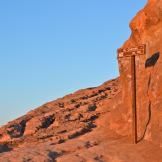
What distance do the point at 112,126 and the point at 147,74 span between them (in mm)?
2482

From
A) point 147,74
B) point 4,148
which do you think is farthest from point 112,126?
point 4,148

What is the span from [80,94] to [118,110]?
8002 millimetres

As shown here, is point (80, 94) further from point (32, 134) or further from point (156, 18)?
point (156, 18)

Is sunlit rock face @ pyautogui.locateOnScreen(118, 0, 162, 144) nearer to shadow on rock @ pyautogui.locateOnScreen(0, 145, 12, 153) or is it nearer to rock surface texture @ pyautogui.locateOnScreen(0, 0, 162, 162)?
rock surface texture @ pyautogui.locateOnScreen(0, 0, 162, 162)

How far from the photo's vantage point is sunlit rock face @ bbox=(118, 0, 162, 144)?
573 inches

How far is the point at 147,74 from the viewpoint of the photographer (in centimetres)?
1588

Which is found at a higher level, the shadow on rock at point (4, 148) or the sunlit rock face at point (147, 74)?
the sunlit rock face at point (147, 74)

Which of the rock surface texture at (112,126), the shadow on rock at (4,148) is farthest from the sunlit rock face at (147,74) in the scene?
the shadow on rock at (4,148)

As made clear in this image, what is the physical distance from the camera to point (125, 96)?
1641 cm

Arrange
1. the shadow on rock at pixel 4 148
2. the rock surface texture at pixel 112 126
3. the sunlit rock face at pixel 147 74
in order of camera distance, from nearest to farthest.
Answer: the rock surface texture at pixel 112 126, the sunlit rock face at pixel 147 74, the shadow on rock at pixel 4 148

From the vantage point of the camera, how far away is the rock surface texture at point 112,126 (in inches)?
529

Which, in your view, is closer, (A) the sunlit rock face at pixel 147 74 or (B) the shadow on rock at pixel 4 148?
(A) the sunlit rock face at pixel 147 74

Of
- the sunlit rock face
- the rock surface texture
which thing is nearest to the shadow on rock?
the rock surface texture

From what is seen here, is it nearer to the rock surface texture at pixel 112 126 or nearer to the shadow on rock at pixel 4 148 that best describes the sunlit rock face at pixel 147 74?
the rock surface texture at pixel 112 126
